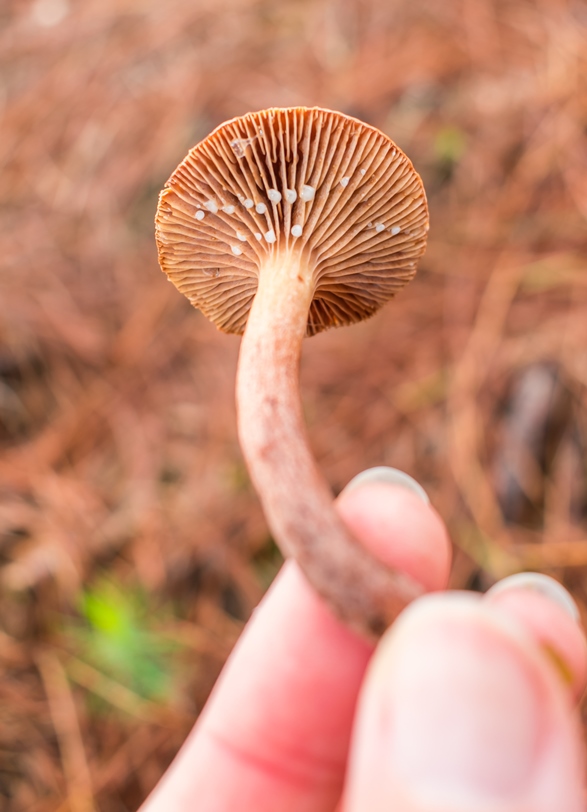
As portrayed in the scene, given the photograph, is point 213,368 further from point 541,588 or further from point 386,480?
point 541,588

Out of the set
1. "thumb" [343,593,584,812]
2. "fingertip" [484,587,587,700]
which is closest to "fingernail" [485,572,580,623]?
"fingertip" [484,587,587,700]

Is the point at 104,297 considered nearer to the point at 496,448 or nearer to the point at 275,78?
the point at 275,78

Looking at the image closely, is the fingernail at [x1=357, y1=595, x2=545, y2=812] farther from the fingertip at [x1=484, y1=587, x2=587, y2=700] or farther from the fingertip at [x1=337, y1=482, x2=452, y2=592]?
the fingertip at [x1=337, y1=482, x2=452, y2=592]

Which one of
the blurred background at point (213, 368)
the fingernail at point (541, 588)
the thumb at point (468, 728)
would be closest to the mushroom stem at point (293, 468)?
the thumb at point (468, 728)

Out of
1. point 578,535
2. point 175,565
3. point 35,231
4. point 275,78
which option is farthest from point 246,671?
point 275,78

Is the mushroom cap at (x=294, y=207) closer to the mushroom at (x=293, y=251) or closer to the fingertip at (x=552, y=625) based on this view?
the mushroom at (x=293, y=251)
